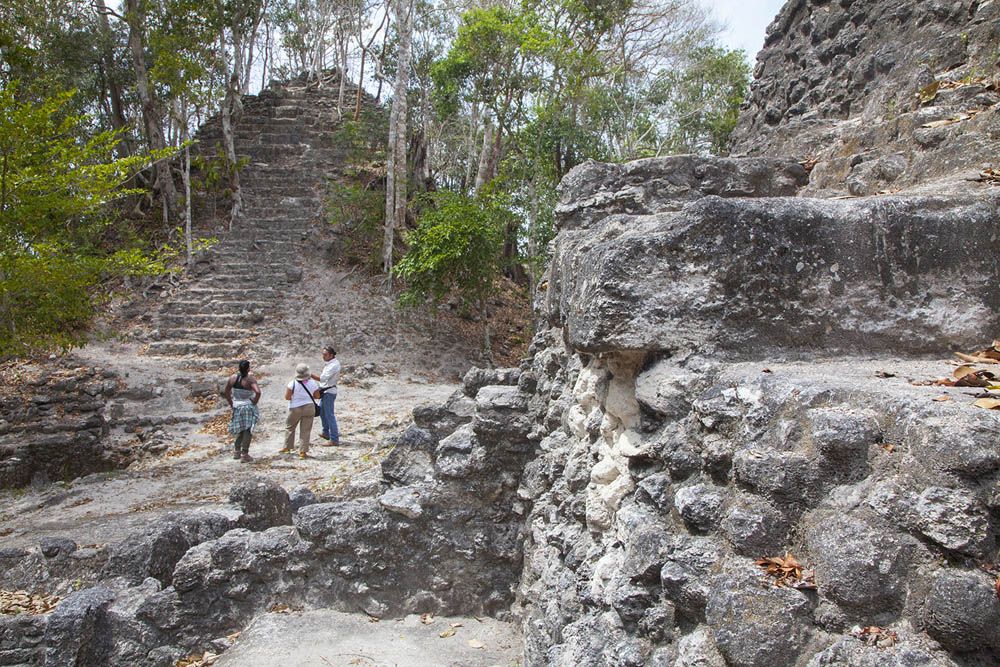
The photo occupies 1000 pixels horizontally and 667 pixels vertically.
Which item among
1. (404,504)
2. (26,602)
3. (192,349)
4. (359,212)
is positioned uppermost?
(359,212)

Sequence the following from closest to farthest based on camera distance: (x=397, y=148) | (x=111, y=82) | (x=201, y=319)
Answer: (x=201, y=319)
(x=397, y=148)
(x=111, y=82)

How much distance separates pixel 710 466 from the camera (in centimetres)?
233

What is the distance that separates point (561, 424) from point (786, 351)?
5.41 ft

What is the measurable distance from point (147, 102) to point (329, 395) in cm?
1201

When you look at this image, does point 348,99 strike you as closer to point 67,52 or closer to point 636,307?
point 67,52

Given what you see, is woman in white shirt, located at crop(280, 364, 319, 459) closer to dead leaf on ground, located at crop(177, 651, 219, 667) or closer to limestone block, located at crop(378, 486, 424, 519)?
limestone block, located at crop(378, 486, 424, 519)

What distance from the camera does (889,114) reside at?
4332 millimetres

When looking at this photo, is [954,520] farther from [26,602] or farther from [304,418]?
[304,418]

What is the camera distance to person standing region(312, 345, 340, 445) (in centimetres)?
912

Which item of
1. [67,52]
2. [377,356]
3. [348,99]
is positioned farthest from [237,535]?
[348,99]

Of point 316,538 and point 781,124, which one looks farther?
point 781,124

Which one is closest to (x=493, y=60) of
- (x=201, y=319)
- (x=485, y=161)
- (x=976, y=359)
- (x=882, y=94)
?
(x=485, y=161)

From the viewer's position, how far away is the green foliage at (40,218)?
24.9 feet

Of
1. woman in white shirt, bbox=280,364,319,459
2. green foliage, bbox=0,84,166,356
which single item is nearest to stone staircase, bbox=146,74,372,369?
green foliage, bbox=0,84,166,356
